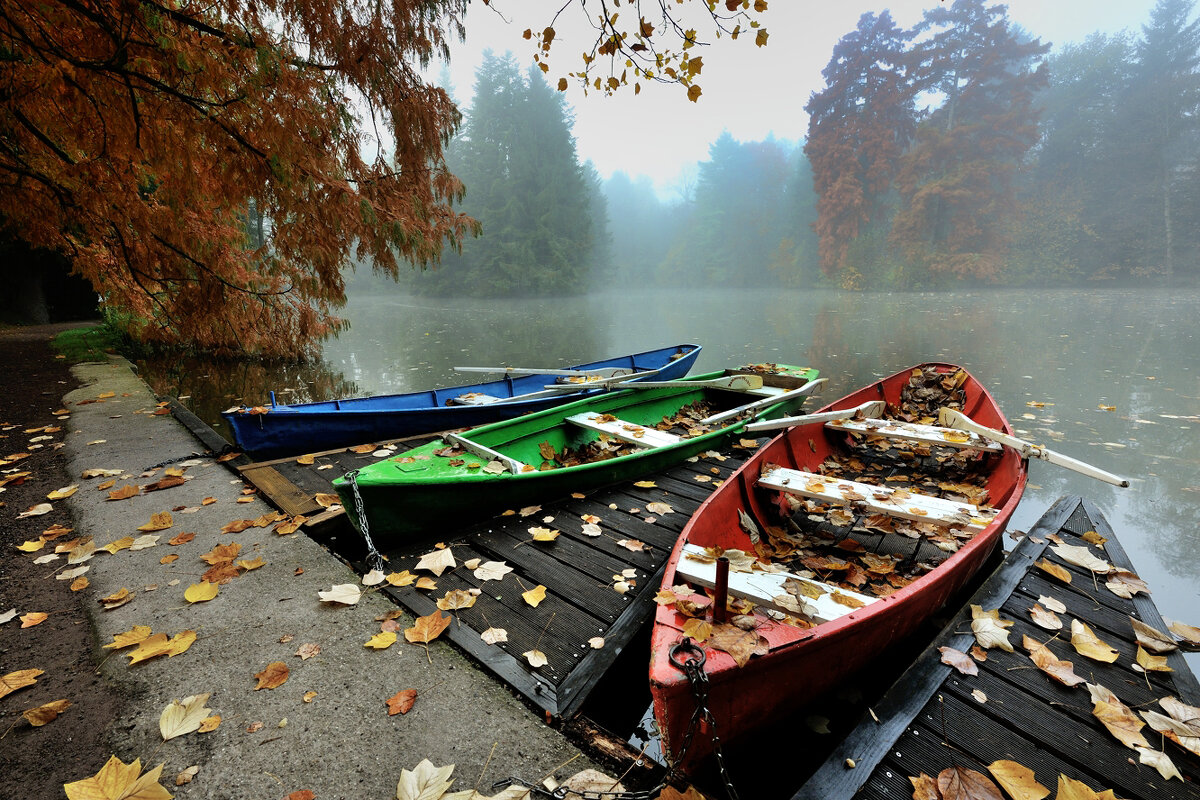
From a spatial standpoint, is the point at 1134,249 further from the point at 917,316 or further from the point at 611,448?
the point at 611,448

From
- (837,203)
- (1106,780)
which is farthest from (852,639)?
(837,203)

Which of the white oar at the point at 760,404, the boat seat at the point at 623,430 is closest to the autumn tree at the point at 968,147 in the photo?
the white oar at the point at 760,404

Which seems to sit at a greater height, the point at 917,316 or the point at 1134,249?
the point at 1134,249

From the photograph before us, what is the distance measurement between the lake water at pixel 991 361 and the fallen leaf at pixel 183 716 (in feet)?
16.9

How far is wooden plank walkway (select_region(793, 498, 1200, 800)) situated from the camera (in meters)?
1.67

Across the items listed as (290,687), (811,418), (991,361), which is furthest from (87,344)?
(991,361)

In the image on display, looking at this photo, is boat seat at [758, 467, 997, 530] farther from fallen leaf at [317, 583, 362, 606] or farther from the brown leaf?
fallen leaf at [317, 583, 362, 606]

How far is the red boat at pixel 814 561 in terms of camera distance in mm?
1678

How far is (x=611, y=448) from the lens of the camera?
14.5ft

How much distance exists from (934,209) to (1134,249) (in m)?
11.4

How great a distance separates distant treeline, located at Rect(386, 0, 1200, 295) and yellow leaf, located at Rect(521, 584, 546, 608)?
3287 cm

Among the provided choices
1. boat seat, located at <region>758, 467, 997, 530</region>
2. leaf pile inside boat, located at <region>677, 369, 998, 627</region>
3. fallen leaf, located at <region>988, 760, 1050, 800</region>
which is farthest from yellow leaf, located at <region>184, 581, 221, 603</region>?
fallen leaf, located at <region>988, 760, 1050, 800</region>

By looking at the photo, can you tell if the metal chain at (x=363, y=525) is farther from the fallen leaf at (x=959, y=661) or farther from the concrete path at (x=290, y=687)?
the fallen leaf at (x=959, y=661)

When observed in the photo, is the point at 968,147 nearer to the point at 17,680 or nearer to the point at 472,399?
the point at 472,399
